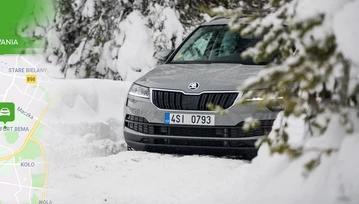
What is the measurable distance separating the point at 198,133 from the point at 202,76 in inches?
26.7

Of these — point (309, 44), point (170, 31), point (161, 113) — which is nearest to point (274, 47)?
point (309, 44)

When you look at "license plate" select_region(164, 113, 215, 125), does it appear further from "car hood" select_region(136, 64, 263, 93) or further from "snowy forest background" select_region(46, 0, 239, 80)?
"snowy forest background" select_region(46, 0, 239, 80)

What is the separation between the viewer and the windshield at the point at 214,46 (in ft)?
27.5

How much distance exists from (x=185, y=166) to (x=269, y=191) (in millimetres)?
2384

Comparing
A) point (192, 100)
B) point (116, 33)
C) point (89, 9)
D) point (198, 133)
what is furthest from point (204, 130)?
point (89, 9)

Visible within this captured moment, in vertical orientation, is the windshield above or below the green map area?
below

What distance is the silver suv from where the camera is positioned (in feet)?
23.6

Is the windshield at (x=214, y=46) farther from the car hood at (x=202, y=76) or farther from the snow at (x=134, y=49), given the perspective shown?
the snow at (x=134, y=49)

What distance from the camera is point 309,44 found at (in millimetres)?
3836

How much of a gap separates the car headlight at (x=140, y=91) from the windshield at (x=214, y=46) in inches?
35.9

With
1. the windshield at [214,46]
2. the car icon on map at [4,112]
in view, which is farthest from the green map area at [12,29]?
the windshield at [214,46]

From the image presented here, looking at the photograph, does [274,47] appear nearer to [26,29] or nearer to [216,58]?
[26,29]

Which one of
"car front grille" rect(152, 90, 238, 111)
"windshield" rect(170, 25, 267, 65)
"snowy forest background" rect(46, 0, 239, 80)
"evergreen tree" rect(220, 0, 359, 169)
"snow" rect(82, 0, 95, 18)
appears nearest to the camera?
"evergreen tree" rect(220, 0, 359, 169)

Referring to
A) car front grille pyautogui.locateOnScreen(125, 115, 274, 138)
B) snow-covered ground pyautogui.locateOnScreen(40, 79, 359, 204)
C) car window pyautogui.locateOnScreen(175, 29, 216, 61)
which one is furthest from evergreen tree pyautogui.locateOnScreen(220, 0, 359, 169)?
car window pyautogui.locateOnScreen(175, 29, 216, 61)
